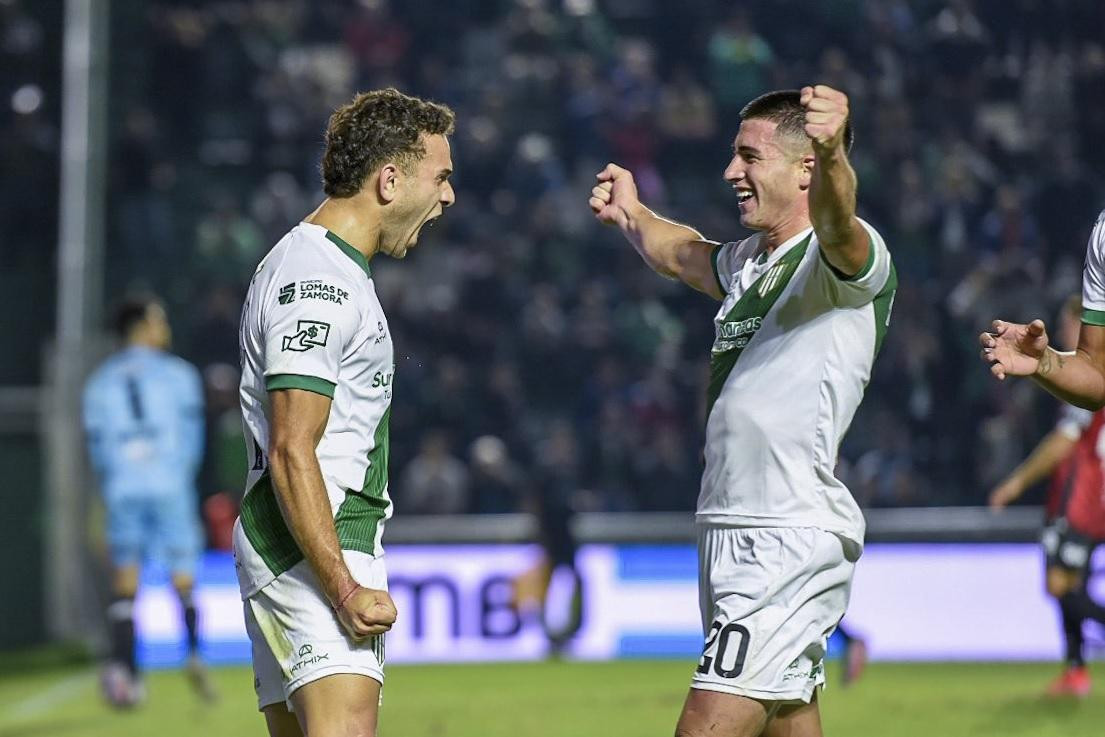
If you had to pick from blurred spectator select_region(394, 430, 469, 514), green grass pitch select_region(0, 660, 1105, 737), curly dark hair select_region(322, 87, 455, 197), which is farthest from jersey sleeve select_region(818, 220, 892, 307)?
blurred spectator select_region(394, 430, 469, 514)

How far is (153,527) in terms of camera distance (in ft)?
34.2

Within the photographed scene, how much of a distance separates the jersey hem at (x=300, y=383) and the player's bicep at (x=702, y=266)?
1477 millimetres

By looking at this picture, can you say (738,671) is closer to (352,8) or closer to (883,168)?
(883,168)

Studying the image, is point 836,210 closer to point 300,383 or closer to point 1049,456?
point 300,383

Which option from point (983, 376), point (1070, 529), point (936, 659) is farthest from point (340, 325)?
point (983, 376)

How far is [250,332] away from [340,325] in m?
0.24

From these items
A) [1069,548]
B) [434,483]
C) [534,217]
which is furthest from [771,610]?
[534,217]

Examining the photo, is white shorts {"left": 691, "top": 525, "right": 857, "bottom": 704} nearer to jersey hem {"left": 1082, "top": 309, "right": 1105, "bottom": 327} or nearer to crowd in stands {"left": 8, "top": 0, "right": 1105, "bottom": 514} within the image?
jersey hem {"left": 1082, "top": 309, "right": 1105, "bottom": 327}

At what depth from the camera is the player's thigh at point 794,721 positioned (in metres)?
4.44

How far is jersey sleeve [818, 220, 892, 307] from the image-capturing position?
408cm

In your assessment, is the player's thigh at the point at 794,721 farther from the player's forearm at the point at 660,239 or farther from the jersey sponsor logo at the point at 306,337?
the jersey sponsor logo at the point at 306,337

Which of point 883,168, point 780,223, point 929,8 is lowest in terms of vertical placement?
point 780,223

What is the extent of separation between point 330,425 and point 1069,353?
204 cm

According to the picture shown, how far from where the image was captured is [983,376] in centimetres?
1463
